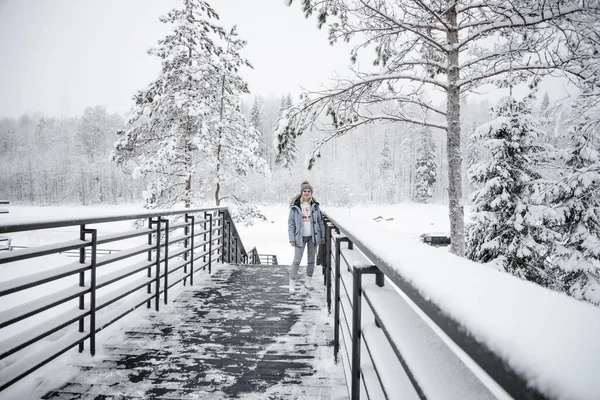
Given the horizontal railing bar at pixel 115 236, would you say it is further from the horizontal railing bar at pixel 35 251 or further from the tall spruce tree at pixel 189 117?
the tall spruce tree at pixel 189 117

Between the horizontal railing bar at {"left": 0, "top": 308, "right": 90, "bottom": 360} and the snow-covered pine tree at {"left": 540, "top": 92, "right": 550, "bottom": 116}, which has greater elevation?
the snow-covered pine tree at {"left": 540, "top": 92, "right": 550, "bottom": 116}

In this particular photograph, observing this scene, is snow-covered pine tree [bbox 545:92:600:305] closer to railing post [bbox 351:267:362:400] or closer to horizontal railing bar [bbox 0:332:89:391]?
railing post [bbox 351:267:362:400]

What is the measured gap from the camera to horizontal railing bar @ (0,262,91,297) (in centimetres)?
217

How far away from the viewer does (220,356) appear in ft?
10.0

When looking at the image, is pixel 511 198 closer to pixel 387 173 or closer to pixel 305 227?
pixel 305 227

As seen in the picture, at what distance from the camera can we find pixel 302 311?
4.38m

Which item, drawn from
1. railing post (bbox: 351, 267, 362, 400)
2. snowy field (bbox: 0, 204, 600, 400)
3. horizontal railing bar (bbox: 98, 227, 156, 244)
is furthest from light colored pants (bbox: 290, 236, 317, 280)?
snowy field (bbox: 0, 204, 600, 400)

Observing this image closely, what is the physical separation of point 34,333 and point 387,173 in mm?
52110

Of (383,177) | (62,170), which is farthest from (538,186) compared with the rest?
(62,170)

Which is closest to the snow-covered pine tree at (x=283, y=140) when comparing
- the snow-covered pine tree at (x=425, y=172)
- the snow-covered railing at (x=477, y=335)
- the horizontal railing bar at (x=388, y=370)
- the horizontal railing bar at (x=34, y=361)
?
the horizontal railing bar at (x=34, y=361)

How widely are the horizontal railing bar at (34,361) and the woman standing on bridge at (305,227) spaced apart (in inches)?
126

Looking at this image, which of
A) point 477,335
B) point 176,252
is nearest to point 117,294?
point 176,252

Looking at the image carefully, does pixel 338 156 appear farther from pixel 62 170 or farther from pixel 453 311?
pixel 453 311

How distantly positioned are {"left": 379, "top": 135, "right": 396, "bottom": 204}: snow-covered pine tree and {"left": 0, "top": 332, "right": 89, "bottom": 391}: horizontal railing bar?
50513 mm
